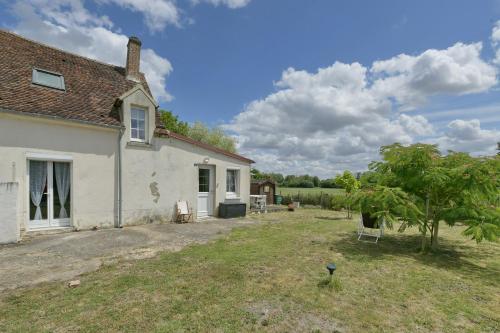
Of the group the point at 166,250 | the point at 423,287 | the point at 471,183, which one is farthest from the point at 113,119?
the point at 471,183

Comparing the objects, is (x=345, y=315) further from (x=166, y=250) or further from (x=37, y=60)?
(x=37, y=60)

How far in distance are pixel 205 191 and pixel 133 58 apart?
7328 mm

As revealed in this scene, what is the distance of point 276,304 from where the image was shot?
4090 mm

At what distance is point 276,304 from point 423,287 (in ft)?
9.77

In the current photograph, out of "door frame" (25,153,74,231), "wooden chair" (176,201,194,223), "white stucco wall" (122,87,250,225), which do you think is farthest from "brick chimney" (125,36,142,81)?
"wooden chair" (176,201,194,223)

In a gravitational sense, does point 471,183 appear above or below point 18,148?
below

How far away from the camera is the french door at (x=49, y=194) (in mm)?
8320

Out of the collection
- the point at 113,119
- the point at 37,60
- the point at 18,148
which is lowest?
the point at 18,148

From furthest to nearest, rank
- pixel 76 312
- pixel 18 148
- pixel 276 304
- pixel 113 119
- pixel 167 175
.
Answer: pixel 167 175 → pixel 113 119 → pixel 18 148 → pixel 276 304 → pixel 76 312

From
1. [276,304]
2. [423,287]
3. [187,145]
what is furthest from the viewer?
[187,145]

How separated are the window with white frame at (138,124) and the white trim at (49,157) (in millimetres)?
2342

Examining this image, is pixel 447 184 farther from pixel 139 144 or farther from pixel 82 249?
pixel 139 144

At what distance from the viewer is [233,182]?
47.4 ft

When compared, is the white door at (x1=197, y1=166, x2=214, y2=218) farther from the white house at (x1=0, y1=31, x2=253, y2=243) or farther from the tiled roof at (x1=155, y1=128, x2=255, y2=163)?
the tiled roof at (x1=155, y1=128, x2=255, y2=163)
